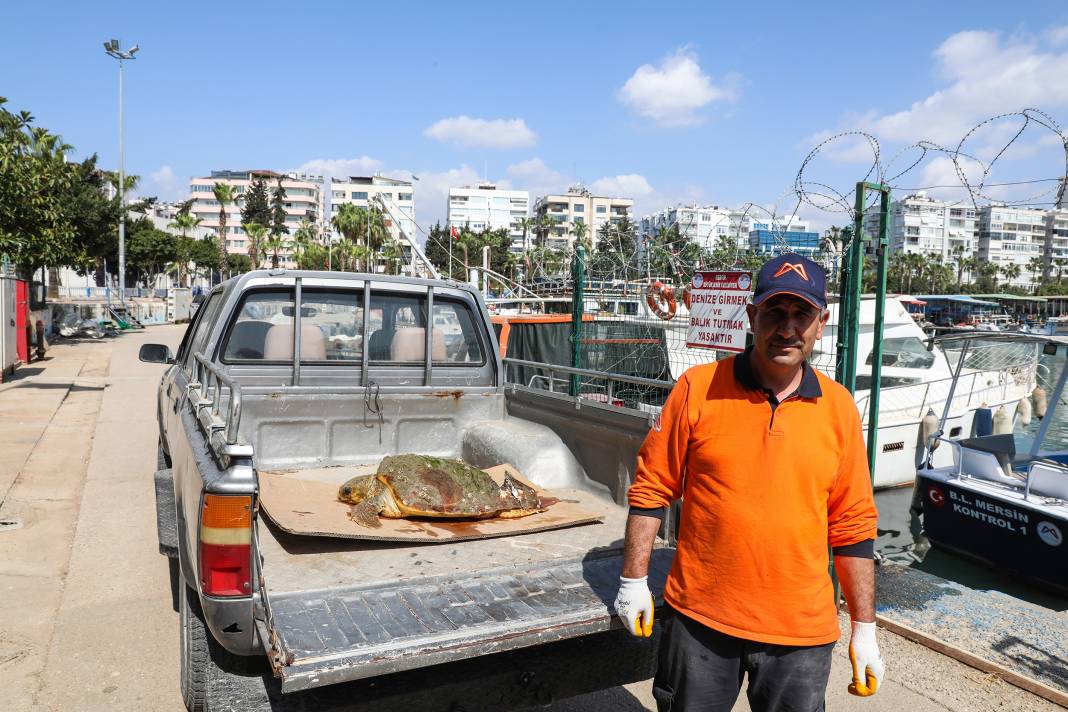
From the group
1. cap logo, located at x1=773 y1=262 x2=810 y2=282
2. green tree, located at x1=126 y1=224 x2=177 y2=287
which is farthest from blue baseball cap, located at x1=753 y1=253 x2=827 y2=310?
green tree, located at x1=126 y1=224 x2=177 y2=287

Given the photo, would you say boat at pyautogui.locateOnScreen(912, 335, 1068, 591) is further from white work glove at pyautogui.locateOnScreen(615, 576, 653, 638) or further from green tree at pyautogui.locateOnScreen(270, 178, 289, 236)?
green tree at pyautogui.locateOnScreen(270, 178, 289, 236)

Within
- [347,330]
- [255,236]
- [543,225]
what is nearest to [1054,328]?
[347,330]

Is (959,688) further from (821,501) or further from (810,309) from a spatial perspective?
(810,309)

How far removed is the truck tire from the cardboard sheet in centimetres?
45

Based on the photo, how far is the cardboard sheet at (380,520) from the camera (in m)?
3.33

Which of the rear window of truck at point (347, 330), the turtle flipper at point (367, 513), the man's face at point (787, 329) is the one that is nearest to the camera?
the man's face at point (787, 329)

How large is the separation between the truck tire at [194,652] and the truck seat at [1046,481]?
23.7ft

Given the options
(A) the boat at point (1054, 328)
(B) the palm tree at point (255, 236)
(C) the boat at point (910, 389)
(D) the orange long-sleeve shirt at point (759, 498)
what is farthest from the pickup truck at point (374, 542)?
(B) the palm tree at point (255, 236)

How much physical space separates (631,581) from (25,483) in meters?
7.75

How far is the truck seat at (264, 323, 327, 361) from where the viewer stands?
494 centimetres

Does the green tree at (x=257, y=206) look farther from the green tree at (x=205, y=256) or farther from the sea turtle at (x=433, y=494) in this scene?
the sea turtle at (x=433, y=494)

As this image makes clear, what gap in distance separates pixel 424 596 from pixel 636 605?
76 cm

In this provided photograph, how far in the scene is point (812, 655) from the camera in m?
2.28

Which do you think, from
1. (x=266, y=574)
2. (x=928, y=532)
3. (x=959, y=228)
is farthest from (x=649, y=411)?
(x=959, y=228)
